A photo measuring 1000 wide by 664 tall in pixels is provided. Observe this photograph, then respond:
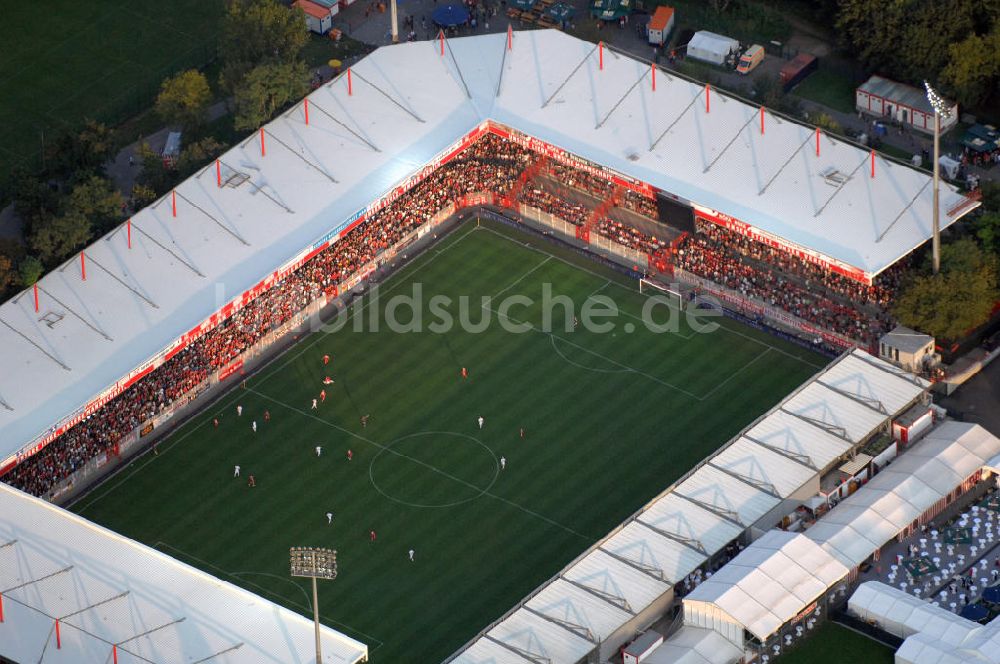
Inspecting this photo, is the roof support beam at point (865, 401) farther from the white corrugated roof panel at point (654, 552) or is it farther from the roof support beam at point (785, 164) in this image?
the roof support beam at point (785, 164)

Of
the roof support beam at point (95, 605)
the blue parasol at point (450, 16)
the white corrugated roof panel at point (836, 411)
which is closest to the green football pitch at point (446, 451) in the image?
the white corrugated roof panel at point (836, 411)

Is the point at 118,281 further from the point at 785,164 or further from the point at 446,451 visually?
the point at 785,164

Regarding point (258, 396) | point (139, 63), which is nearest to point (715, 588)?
point (258, 396)

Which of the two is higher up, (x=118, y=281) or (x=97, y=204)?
(x=97, y=204)

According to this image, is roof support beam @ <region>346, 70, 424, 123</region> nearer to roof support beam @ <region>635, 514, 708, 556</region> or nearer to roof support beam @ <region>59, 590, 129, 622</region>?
roof support beam @ <region>635, 514, 708, 556</region>

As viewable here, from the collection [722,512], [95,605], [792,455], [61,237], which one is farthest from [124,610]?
[792,455]

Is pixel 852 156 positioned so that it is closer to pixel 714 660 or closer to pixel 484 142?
pixel 484 142
